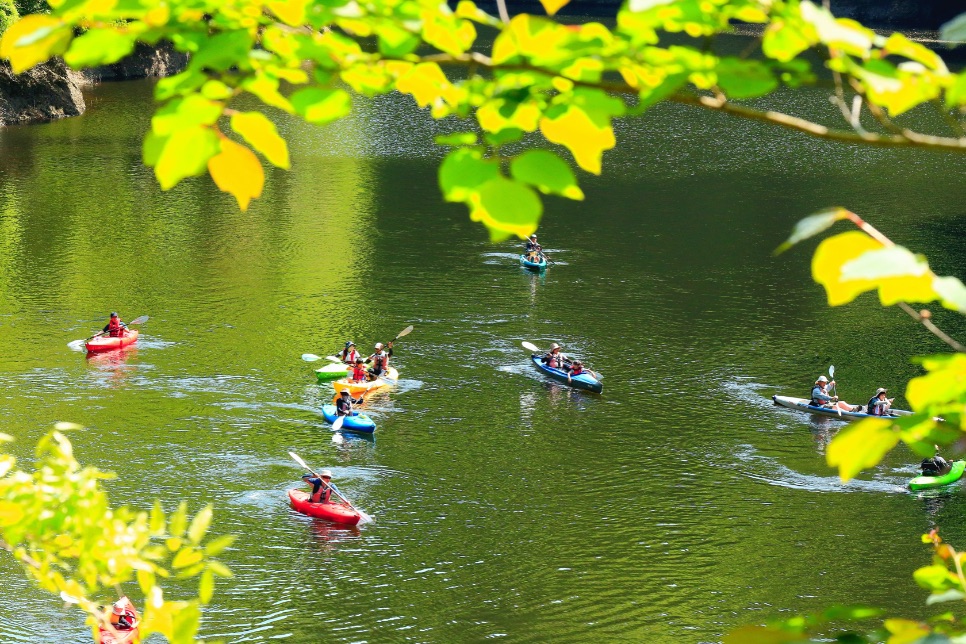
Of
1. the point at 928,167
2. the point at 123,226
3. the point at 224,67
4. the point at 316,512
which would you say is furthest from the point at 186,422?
the point at 928,167

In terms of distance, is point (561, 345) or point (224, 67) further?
point (561, 345)

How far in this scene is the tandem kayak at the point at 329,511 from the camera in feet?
93.2

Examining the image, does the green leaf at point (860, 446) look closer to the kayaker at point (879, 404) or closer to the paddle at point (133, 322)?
the kayaker at point (879, 404)

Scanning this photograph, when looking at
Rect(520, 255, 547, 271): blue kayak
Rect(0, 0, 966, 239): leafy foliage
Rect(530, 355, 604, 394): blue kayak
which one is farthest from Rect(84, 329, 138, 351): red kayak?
Rect(0, 0, 966, 239): leafy foliage

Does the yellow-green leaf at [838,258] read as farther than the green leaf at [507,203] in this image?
No

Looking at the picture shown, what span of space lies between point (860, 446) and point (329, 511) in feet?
87.0

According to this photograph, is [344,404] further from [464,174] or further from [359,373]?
[464,174]

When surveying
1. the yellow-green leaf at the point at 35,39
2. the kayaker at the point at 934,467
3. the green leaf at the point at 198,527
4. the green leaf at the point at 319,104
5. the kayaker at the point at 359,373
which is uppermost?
the yellow-green leaf at the point at 35,39

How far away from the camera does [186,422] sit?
34125 millimetres

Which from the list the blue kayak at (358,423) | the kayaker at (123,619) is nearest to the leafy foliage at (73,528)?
the kayaker at (123,619)

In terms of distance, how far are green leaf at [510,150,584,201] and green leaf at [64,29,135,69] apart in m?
0.96

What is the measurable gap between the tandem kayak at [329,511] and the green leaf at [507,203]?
2644cm

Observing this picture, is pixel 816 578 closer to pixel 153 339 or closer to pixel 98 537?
pixel 98 537

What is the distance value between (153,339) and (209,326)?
7.01 ft
